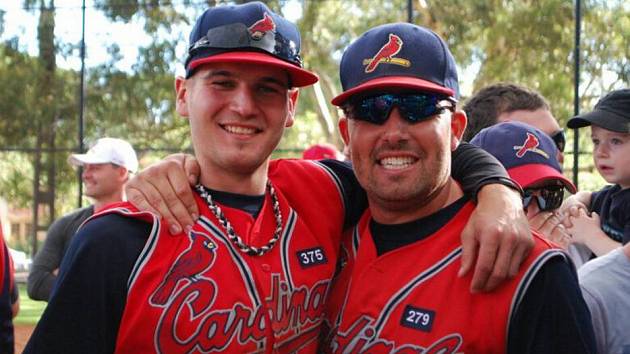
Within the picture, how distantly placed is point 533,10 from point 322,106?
6.14 metres

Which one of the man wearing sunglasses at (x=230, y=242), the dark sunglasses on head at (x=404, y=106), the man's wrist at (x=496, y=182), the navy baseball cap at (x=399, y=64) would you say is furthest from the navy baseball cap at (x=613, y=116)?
the dark sunglasses on head at (x=404, y=106)

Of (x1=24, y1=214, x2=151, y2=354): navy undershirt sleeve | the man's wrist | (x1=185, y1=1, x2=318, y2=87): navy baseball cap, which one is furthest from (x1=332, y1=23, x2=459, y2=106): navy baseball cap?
(x1=24, y1=214, x2=151, y2=354): navy undershirt sleeve

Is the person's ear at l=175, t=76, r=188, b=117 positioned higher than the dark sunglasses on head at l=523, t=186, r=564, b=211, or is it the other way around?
the person's ear at l=175, t=76, r=188, b=117

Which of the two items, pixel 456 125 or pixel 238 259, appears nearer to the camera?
pixel 238 259

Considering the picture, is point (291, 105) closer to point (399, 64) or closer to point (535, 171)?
point (399, 64)

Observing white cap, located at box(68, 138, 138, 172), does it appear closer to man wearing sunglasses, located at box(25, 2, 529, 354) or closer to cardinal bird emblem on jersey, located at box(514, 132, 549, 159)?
man wearing sunglasses, located at box(25, 2, 529, 354)

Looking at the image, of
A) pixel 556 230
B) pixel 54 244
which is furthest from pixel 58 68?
pixel 556 230

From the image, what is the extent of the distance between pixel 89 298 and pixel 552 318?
1146 mm

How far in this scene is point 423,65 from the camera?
98.3 inches

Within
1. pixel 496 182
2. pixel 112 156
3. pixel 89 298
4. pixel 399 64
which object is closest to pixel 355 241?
pixel 496 182

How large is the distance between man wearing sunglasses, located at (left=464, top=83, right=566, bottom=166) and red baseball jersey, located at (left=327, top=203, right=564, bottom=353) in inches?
64.8

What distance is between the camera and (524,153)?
3.06 meters

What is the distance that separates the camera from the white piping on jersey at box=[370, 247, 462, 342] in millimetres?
2396

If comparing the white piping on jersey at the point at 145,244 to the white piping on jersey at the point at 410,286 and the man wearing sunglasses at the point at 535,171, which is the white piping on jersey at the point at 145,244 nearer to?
the white piping on jersey at the point at 410,286
